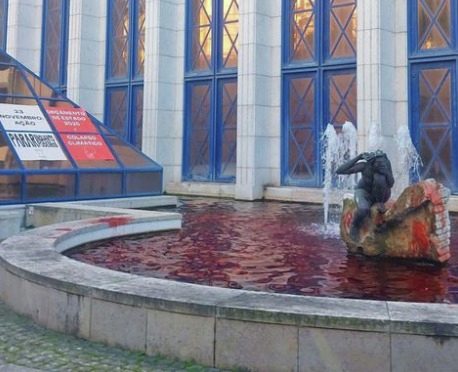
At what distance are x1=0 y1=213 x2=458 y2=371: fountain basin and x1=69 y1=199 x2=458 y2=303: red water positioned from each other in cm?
153

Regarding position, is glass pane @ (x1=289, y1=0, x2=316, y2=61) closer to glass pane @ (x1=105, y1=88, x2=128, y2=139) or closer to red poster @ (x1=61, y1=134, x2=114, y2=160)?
red poster @ (x1=61, y1=134, x2=114, y2=160)

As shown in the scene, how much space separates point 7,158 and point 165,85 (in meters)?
10.4

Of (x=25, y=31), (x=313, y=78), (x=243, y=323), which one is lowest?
(x=243, y=323)

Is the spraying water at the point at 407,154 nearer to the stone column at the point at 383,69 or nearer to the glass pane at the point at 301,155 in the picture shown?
the stone column at the point at 383,69

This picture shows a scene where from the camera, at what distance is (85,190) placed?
599 inches

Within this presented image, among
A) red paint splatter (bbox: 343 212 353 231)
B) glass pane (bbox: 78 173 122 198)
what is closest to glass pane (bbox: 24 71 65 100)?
glass pane (bbox: 78 173 122 198)

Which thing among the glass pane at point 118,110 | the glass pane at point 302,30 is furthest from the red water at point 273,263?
the glass pane at point 118,110

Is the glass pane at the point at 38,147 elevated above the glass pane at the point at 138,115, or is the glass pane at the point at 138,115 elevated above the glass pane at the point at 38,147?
the glass pane at the point at 138,115

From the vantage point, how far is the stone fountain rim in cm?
457

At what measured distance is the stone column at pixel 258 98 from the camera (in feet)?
66.3

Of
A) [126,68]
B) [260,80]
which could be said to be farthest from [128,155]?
[126,68]

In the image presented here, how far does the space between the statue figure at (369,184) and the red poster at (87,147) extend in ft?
28.9

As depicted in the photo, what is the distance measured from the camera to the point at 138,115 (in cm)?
2505

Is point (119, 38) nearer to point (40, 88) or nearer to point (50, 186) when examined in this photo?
point (40, 88)
